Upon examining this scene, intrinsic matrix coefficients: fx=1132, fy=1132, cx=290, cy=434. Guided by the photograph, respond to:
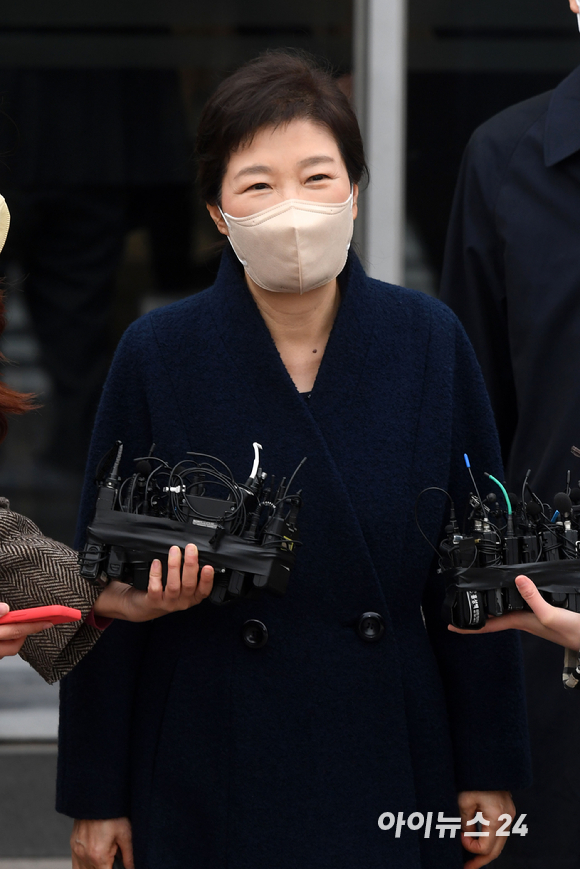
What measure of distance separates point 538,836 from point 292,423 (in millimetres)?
937

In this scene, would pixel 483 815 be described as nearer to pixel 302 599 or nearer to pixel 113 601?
pixel 302 599

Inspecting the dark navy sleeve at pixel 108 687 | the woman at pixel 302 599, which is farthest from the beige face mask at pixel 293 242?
the dark navy sleeve at pixel 108 687

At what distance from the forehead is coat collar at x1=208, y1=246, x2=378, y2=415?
Answer: 0.20m

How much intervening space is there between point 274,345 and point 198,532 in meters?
0.40

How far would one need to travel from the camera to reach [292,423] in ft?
5.77

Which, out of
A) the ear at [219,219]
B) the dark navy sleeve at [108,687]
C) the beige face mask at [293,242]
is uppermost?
the ear at [219,219]

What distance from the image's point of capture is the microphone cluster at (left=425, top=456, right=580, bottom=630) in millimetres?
1523

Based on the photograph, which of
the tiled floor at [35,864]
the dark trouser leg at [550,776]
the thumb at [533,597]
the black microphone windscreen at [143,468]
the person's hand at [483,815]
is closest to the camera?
the thumb at [533,597]

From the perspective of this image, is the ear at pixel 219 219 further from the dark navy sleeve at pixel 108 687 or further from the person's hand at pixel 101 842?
the person's hand at pixel 101 842

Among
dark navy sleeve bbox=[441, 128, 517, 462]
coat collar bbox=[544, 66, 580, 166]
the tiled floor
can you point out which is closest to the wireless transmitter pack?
dark navy sleeve bbox=[441, 128, 517, 462]

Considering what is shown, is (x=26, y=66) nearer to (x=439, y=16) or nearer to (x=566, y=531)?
(x=439, y=16)

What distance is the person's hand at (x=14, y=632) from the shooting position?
Answer: 5.09 feet

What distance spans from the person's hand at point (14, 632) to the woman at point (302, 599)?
223 millimetres

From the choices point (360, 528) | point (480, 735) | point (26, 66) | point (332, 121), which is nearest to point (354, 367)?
point (360, 528)
